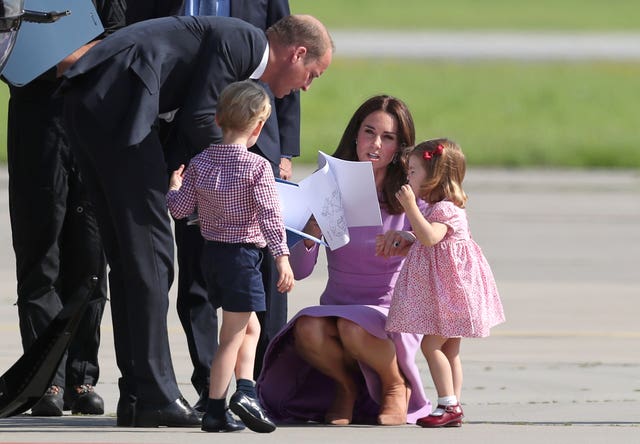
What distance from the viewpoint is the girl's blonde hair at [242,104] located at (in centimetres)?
575

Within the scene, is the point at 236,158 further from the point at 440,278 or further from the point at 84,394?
the point at 84,394

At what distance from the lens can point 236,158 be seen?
5.81m

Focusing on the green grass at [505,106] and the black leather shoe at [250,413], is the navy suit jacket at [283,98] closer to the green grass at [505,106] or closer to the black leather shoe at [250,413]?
the black leather shoe at [250,413]

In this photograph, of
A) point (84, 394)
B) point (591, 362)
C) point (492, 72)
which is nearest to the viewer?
point (84, 394)

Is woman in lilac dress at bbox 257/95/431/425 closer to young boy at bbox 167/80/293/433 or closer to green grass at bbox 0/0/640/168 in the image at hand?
young boy at bbox 167/80/293/433

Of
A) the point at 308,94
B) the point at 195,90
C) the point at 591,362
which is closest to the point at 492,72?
the point at 308,94

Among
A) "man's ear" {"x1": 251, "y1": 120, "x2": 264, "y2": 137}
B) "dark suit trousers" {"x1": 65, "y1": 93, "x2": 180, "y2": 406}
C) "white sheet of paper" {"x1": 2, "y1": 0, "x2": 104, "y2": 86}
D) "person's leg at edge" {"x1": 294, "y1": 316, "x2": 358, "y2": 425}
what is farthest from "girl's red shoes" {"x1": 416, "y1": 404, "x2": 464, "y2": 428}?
"white sheet of paper" {"x1": 2, "y1": 0, "x2": 104, "y2": 86}

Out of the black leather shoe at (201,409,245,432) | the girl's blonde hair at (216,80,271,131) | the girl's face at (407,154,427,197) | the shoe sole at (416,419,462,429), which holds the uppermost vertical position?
the girl's blonde hair at (216,80,271,131)

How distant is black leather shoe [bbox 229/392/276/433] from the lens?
5785mm

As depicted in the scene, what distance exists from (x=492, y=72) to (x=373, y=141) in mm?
25274

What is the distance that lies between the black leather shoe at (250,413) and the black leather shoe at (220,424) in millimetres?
85

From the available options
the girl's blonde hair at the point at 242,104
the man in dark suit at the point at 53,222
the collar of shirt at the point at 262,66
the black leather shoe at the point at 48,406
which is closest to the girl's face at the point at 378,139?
the collar of shirt at the point at 262,66

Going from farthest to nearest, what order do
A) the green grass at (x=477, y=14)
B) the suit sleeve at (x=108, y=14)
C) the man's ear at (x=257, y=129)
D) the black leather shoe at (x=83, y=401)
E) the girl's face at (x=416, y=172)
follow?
the green grass at (x=477, y=14) < the suit sleeve at (x=108, y=14) < the black leather shoe at (x=83, y=401) < the girl's face at (x=416, y=172) < the man's ear at (x=257, y=129)

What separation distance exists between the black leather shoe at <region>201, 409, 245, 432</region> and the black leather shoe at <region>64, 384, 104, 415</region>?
0.89 metres
